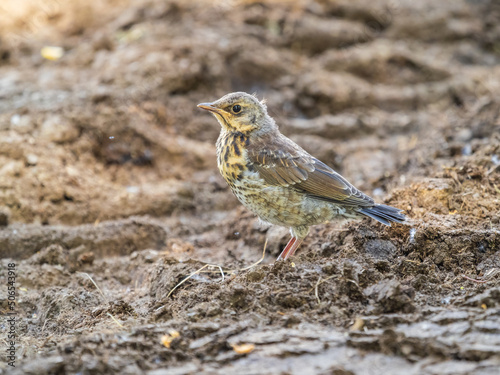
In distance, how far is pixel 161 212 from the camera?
6.99m

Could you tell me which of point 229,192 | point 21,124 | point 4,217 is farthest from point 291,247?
point 21,124

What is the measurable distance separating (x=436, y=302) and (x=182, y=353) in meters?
1.81

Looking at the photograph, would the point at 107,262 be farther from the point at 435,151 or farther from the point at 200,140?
the point at 435,151

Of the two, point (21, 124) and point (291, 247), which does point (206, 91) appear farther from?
point (291, 247)

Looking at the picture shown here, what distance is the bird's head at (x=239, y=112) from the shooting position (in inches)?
215

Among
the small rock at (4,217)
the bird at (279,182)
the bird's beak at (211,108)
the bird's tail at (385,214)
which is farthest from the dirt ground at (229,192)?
the bird's beak at (211,108)

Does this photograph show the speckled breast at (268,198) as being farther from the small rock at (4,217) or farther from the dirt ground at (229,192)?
the small rock at (4,217)

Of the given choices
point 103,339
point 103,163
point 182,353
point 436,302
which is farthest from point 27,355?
point 103,163

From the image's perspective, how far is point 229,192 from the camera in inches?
295

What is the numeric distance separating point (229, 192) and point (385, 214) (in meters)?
2.94

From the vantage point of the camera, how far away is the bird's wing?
522 cm

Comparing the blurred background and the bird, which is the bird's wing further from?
the blurred background

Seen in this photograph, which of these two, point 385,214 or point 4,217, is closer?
point 385,214

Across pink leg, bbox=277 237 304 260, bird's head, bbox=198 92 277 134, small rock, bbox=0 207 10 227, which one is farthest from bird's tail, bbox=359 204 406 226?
small rock, bbox=0 207 10 227
